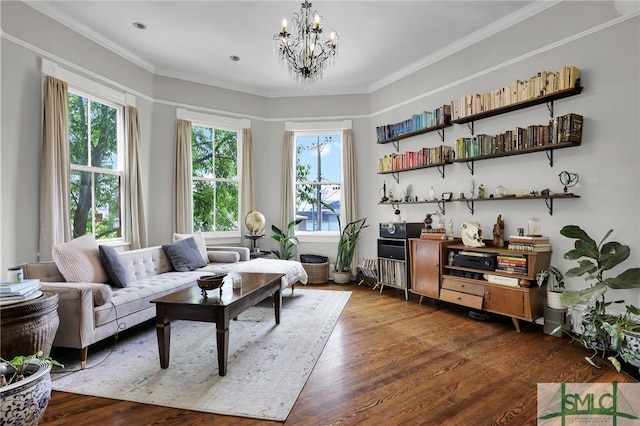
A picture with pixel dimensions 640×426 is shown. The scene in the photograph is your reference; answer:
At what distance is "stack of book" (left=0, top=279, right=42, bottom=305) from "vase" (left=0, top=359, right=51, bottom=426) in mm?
708

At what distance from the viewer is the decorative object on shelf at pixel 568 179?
10.5ft

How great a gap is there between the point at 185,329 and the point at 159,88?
3.64 m

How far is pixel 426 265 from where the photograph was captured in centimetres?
420

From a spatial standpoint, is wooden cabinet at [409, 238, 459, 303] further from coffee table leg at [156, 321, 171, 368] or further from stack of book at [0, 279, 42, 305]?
stack of book at [0, 279, 42, 305]

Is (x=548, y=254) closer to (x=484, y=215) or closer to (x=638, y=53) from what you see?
(x=484, y=215)

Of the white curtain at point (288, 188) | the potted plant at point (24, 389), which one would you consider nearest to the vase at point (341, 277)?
the white curtain at point (288, 188)

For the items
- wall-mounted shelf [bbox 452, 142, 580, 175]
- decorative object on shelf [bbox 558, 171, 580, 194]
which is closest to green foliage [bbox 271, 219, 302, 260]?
wall-mounted shelf [bbox 452, 142, 580, 175]

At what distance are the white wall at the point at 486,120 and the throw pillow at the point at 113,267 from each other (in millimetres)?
754

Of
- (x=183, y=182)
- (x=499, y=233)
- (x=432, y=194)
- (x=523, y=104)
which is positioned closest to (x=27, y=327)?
(x=183, y=182)

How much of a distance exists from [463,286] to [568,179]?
147 cm

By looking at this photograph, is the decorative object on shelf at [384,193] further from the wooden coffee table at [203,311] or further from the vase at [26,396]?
the vase at [26,396]

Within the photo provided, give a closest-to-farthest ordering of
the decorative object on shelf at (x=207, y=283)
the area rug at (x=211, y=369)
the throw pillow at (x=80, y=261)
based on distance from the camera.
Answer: the area rug at (x=211, y=369)
the decorative object on shelf at (x=207, y=283)
the throw pillow at (x=80, y=261)

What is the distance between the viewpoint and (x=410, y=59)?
4781 mm

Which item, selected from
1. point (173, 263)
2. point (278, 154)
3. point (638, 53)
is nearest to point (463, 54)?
point (638, 53)
